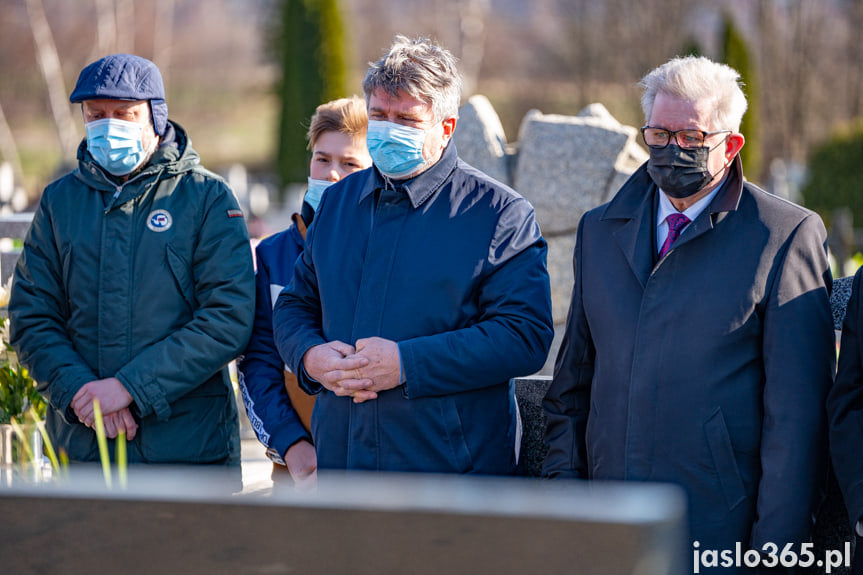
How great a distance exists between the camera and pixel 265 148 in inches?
1565

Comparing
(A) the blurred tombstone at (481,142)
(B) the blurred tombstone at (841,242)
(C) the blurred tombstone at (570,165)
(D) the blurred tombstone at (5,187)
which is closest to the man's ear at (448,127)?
(C) the blurred tombstone at (570,165)

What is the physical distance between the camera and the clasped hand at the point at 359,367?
2777 mm

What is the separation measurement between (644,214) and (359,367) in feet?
3.12

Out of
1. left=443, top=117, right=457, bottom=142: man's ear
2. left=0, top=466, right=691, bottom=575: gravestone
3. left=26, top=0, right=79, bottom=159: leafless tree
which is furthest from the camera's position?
left=26, top=0, right=79, bottom=159: leafless tree

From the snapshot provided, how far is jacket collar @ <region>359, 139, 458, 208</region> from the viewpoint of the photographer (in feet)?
9.86

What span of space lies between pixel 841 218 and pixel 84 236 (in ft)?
39.5

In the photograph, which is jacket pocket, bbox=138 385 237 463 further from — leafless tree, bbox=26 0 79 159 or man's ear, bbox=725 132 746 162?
leafless tree, bbox=26 0 79 159

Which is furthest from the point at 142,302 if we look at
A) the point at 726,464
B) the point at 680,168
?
the point at 726,464

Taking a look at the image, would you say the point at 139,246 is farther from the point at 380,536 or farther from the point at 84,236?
the point at 380,536

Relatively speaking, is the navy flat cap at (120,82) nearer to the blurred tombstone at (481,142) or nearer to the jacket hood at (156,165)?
the jacket hood at (156,165)

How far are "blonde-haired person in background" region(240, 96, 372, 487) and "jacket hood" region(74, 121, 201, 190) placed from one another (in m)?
0.43

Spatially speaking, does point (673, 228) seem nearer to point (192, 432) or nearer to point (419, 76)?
point (419, 76)

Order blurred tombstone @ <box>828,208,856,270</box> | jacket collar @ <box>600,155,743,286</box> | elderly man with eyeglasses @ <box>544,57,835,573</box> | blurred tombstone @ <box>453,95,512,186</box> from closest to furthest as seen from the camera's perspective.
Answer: elderly man with eyeglasses @ <box>544,57,835,573</box>, jacket collar @ <box>600,155,743,286</box>, blurred tombstone @ <box>453,95,512,186</box>, blurred tombstone @ <box>828,208,856,270</box>

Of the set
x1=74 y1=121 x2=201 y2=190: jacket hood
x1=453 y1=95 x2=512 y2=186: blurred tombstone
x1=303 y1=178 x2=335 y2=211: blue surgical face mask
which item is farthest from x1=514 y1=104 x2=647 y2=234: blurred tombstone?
x1=74 y1=121 x2=201 y2=190: jacket hood
